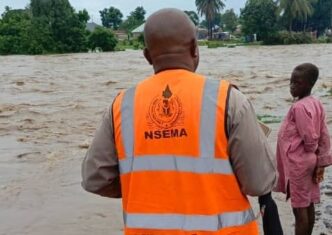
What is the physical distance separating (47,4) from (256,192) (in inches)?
2514

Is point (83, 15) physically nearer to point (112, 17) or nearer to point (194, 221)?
point (112, 17)

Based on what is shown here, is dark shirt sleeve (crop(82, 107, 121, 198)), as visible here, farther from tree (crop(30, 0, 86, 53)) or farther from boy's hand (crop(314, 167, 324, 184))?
tree (crop(30, 0, 86, 53))

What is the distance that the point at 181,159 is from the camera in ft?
7.07

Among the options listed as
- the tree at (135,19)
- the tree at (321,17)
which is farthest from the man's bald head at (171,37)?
the tree at (135,19)

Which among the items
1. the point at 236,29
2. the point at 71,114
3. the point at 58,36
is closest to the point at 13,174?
the point at 71,114

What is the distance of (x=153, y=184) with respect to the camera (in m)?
2.21

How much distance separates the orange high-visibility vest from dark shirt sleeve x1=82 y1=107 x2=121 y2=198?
8 centimetres

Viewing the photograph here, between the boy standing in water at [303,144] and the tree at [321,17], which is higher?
the boy standing in water at [303,144]

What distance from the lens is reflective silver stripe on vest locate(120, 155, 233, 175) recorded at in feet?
7.02

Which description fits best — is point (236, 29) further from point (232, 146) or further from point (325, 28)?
point (232, 146)

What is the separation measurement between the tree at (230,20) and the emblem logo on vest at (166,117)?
4704 inches

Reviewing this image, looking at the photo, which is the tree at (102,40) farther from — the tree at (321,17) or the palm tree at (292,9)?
the tree at (321,17)

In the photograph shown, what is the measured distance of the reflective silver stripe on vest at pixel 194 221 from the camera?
2156mm

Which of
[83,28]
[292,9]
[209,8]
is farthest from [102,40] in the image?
[209,8]
